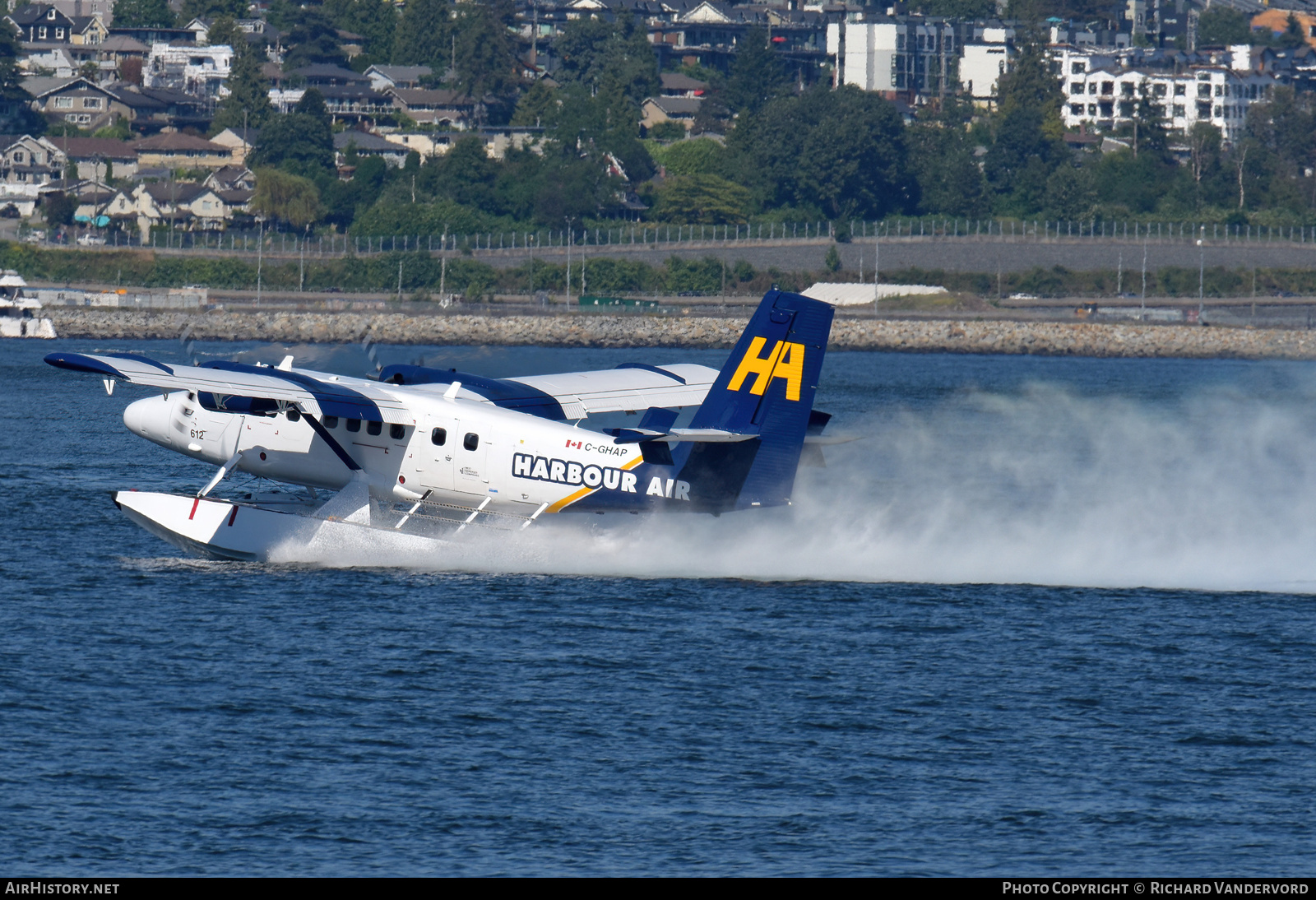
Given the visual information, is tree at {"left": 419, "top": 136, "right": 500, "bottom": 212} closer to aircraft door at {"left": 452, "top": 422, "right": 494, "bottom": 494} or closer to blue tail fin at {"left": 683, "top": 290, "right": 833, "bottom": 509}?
aircraft door at {"left": 452, "top": 422, "right": 494, "bottom": 494}

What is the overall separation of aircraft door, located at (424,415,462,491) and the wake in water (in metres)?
1.33

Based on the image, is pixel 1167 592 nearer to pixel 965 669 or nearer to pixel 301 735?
pixel 965 669

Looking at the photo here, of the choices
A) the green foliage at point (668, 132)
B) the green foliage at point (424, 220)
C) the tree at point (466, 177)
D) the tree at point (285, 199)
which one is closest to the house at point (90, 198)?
the tree at point (285, 199)

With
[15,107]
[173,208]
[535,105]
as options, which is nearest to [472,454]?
[173,208]

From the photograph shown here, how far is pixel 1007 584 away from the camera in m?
31.2

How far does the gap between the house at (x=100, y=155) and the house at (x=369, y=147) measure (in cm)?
2097

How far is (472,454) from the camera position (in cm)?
2948

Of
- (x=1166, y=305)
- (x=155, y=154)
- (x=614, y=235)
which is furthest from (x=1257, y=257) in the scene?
(x=155, y=154)

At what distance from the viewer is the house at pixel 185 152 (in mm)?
176875

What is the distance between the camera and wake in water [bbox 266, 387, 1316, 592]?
30844mm

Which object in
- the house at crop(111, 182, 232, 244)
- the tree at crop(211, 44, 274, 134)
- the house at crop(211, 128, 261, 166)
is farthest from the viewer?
the tree at crop(211, 44, 274, 134)

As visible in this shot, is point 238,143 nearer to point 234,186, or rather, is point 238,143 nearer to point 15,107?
point 234,186

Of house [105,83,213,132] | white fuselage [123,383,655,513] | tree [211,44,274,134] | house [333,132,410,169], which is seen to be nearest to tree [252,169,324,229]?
house [333,132,410,169]

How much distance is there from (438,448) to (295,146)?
146 metres
